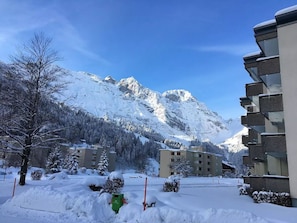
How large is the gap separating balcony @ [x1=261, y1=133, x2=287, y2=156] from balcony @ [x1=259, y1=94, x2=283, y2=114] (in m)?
1.60

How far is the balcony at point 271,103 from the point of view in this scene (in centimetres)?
1683

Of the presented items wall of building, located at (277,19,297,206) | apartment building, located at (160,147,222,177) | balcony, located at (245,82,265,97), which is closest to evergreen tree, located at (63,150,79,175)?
apartment building, located at (160,147,222,177)

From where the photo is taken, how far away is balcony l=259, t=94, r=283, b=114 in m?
16.8

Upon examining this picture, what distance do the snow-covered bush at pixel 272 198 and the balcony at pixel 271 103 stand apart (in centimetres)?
501

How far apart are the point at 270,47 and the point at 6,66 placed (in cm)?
1849

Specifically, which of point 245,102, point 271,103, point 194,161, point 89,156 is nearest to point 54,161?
point 89,156

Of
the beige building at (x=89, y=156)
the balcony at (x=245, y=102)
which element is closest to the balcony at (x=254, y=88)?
the balcony at (x=245, y=102)

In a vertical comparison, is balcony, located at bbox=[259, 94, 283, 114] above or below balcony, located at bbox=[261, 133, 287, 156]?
above

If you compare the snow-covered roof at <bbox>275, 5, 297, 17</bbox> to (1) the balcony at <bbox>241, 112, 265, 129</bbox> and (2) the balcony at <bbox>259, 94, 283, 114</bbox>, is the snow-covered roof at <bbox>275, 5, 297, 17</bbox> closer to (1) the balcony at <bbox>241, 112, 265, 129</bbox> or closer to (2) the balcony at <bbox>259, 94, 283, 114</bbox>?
(2) the balcony at <bbox>259, 94, 283, 114</bbox>

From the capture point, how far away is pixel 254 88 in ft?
69.4

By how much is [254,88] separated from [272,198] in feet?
29.8

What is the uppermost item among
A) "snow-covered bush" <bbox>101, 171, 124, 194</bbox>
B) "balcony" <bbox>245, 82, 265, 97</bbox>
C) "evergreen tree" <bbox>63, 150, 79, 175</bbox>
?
"balcony" <bbox>245, 82, 265, 97</bbox>

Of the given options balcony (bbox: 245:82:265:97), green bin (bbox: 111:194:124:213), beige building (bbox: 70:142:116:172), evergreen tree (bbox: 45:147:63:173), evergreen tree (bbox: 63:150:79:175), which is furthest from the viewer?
beige building (bbox: 70:142:116:172)

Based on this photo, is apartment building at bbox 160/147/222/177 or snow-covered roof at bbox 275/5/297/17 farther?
apartment building at bbox 160/147/222/177
